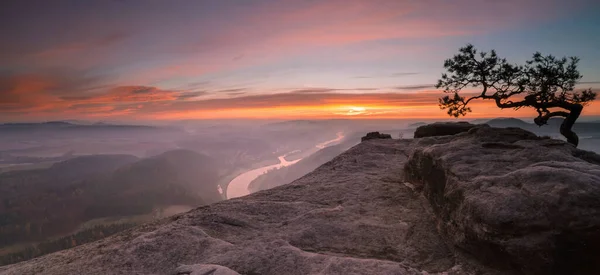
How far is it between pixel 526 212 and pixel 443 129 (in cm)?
1859

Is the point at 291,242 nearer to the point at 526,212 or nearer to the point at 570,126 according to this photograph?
the point at 526,212

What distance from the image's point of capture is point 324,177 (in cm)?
1788

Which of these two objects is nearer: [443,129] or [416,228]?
[416,228]

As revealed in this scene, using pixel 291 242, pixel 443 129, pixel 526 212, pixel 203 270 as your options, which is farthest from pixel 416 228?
pixel 443 129

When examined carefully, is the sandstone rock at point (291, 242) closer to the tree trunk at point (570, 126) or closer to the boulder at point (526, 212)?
the boulder at point (526, 212)

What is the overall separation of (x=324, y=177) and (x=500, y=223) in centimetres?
1027

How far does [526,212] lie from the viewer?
27.2 feet

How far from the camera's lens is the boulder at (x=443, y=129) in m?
24.8

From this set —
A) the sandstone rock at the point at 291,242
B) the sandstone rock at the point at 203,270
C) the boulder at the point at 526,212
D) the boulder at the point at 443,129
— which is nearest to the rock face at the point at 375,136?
the boulder at the point at 443,129

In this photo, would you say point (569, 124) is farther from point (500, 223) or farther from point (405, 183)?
point (500, 223)

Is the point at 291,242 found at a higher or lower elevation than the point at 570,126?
lower

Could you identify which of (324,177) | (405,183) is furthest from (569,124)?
(324,177)

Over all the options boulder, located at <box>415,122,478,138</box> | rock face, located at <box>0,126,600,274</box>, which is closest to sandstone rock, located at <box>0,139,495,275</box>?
rock face, located at <box>0,126,600,274</box>

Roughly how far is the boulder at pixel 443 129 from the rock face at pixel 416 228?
9733 millimetres
